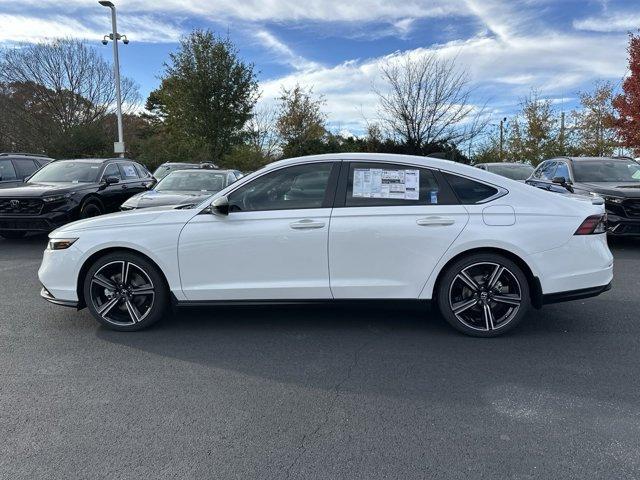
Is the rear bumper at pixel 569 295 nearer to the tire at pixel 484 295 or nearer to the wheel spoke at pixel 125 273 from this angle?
the tire at pixel 484 295

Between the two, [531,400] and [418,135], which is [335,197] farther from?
[418,135]

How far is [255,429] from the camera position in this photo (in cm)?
290

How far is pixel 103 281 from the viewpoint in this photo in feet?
14.6

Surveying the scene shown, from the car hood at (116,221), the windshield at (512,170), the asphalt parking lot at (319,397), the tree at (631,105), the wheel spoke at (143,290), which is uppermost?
the tree at (631,105)

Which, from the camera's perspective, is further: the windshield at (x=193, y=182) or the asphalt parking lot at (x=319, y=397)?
the windshield at (x=193, y=182)

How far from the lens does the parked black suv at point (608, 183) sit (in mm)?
7992

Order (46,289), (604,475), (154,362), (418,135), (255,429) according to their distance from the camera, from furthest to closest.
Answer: (418,135) → (46,289) → (154,362) → (255,429) → (604,475)

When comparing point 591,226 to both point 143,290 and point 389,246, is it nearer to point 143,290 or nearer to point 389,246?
point 389,246

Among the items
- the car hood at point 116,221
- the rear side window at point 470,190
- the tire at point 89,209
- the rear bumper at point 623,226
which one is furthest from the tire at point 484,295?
the tire at point 89,209

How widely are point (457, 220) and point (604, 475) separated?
2.21 m

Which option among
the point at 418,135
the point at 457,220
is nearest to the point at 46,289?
the point at 457,220

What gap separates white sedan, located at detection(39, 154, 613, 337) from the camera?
4.19 meters

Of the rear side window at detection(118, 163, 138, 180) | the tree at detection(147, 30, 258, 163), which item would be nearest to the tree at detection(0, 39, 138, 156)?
the tree at detection(147, 30, 258, 163)

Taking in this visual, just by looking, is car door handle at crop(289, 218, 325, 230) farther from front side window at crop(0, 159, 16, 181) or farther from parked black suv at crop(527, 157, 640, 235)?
front side window at crop(0, 159, 16, 181)
